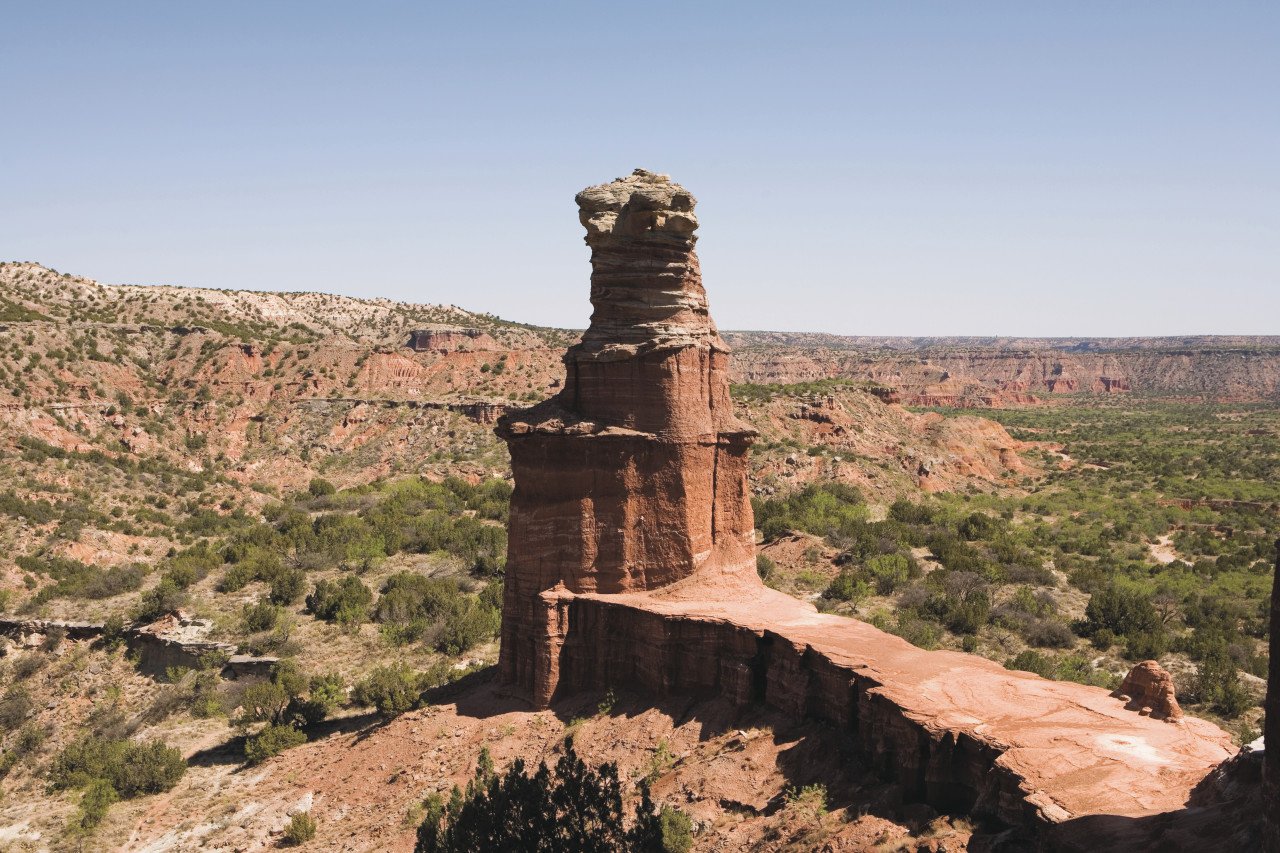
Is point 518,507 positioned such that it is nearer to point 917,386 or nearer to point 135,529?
point 135,529

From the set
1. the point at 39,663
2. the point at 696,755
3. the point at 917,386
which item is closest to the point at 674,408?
the point at 696,755

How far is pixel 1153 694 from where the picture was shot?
15.3 m

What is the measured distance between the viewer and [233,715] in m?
29.8

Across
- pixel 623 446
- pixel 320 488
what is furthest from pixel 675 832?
pixel 320 488

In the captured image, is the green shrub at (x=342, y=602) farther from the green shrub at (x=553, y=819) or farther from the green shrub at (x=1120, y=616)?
the green shrub at (x=1120, y=616)

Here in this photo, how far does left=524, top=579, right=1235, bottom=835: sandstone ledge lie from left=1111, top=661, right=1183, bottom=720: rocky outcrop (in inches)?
8.8

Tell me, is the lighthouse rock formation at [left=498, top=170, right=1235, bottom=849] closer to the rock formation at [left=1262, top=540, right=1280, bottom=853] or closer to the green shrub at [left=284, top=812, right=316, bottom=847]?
the green shrub at [left=284, top=812, right=316, bottom=847]

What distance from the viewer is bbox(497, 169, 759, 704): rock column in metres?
21.5

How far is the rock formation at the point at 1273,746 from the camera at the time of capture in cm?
942

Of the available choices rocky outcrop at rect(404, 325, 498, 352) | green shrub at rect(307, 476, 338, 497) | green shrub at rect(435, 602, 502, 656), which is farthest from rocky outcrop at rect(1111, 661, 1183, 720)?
rocky outcrop at rect(404, 325, 498, 352)

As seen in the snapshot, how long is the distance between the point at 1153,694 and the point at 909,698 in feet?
13.4

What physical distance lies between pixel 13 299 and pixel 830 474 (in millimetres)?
71170

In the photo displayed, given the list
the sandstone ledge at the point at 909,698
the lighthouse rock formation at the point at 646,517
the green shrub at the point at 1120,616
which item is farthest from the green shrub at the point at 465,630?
the green shrub at the point at 1120,616

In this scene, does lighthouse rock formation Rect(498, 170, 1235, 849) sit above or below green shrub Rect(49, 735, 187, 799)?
above
